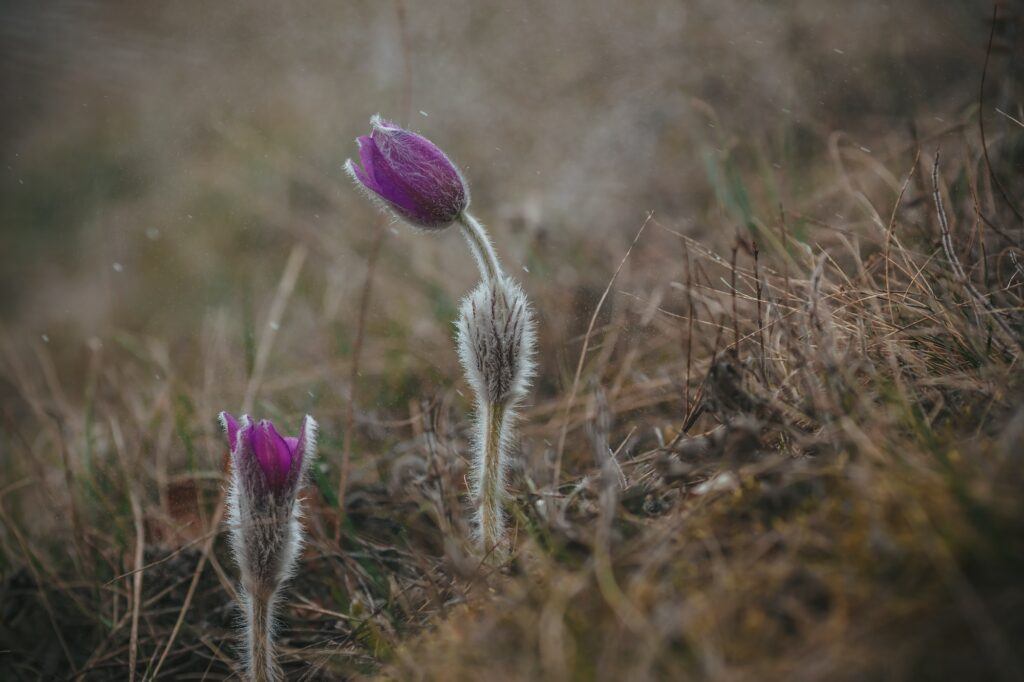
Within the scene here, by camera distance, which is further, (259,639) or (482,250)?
(482,250)

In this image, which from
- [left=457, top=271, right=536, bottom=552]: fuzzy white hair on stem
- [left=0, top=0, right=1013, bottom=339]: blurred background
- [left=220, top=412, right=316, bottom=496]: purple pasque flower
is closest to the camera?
[left=220, top=412, right=316, bottom=496]: purple pasque flower

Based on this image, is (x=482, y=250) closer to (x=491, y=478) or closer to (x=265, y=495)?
(x=491, y=478)

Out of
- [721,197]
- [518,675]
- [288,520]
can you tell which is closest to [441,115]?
[721,197]

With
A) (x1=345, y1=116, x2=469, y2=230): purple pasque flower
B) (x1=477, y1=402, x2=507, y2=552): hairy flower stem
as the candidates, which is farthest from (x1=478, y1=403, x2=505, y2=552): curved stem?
(x1=345, y1=116, x2=469, y2=230): purple pasque flower

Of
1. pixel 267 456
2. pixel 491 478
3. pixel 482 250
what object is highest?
pixel 482 250

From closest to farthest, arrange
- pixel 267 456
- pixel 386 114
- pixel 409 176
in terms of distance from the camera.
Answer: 1. pixel 267 456
2. pixel 409 176
3. pixel 386 114

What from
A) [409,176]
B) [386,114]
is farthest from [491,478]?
[386,114]

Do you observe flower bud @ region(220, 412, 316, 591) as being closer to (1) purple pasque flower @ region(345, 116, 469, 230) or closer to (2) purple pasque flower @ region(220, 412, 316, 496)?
(2) purple pasque flower @ region(220, 412, 316, 496)
